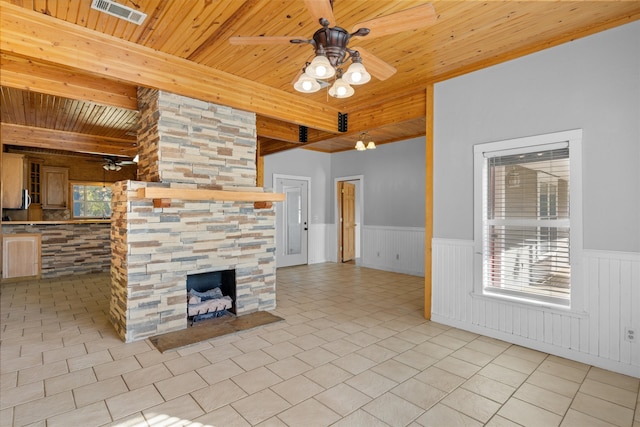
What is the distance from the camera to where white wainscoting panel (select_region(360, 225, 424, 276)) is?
6.46 m

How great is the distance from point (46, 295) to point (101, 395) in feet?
12.1

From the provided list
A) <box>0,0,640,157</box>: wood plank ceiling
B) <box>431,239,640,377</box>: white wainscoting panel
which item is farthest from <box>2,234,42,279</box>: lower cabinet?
<box>431,239,640,377</box>: white wainscoting panel

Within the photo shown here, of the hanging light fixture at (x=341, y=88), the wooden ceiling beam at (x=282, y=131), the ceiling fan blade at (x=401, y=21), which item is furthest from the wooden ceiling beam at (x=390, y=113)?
the ceiling fan blade at (x=401, y=21)

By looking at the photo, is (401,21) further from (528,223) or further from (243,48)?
(528,223)

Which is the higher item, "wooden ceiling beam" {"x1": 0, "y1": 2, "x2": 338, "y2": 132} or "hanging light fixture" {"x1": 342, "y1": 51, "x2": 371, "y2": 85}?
"wooden ceiling beam" {"x1": 0, "y1": 2, "x2": 338, "y2": 132}

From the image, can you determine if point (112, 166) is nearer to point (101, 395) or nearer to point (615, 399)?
point (101, 395)

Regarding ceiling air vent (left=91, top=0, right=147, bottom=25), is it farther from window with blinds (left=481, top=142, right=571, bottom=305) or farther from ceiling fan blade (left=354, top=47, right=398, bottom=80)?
window with blinds (left=481, top=142, right=571, bottom=305)

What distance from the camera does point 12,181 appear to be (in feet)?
20.0

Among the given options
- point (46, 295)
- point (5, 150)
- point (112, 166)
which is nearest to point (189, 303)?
point (46, 295)

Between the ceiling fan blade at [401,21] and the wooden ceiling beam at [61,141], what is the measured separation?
587 cm

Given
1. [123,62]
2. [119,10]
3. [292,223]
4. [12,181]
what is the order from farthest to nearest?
[292,223]
[12,181]
[123,62]
[119,10]

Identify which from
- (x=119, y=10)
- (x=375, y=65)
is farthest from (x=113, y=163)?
(x=375, y=65)

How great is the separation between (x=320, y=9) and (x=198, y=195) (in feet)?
7.07

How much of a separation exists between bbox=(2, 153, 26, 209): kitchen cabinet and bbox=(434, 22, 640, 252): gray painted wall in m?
7.59
